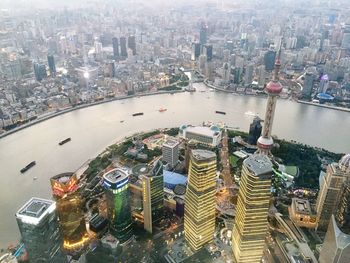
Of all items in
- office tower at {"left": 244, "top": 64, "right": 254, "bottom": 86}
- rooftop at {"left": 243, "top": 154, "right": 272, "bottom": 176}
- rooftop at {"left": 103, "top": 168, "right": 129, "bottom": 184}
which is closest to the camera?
rooftop at {"left": 243, "top": 154, "right": 272, "bottom": 176}

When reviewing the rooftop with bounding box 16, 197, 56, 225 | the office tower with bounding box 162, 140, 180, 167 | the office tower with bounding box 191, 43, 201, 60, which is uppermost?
the rooftop with bounding box 16, 197, 56, 225

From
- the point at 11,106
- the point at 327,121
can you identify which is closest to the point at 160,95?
the point at 11,106

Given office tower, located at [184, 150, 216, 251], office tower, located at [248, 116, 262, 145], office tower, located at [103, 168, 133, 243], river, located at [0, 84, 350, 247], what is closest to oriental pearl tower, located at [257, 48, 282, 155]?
office tower, located at [248, 116, 262, 145]

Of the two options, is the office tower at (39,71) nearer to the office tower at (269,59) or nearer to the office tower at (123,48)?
the office tower at (123,48)

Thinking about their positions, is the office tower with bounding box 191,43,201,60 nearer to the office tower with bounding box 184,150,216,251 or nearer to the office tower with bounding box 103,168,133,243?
the office tower with bounding box 103,168,133,243

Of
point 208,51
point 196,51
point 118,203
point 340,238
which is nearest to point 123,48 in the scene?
point 196,51

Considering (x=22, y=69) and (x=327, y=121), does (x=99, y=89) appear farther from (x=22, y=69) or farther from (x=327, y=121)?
(x=327, y=121)

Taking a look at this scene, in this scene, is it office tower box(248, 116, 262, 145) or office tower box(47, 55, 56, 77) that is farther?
office tower box(47, 55, 56, 77)
